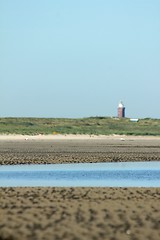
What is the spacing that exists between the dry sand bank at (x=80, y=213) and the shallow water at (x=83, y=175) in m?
3.49

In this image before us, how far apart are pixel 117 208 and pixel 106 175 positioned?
13986mm

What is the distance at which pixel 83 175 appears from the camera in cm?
3578

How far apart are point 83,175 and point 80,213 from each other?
48.9 ft

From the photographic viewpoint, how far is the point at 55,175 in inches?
1400

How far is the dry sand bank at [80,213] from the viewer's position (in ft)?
57.3

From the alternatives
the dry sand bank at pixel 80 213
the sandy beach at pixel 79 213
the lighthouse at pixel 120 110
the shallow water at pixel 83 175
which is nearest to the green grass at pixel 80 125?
the lighthouse at pixel 120 110

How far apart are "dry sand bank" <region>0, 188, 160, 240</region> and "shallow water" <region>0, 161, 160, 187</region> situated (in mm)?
3494

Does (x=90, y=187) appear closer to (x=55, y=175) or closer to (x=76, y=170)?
(x=55, y=175)

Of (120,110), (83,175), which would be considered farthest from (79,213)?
(120,110)

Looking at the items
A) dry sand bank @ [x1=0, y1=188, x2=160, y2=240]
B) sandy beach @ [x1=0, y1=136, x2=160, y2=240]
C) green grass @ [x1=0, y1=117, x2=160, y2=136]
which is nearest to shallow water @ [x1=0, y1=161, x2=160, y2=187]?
sandy beach @ [x1=0, y1=136, x2=160, y2=240]

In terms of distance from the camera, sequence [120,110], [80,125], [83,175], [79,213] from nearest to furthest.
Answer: [79,213], [83,175], [80,125], [120,110]

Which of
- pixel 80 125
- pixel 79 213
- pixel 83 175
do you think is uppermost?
pixel 80 125

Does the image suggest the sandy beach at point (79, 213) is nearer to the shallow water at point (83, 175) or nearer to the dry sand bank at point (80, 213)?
the dry sand bank at point (80, 213)

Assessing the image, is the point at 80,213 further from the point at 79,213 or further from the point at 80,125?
the point at 80,125
